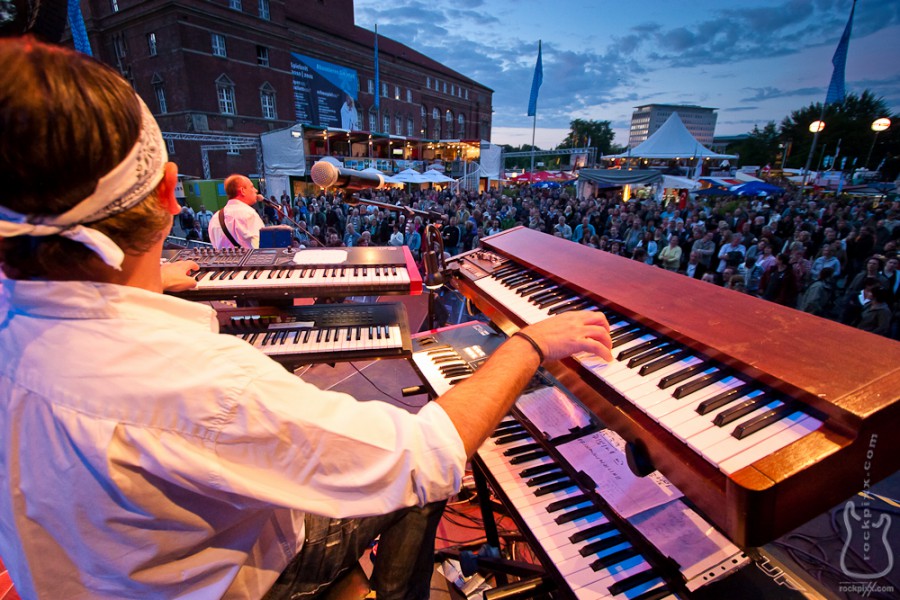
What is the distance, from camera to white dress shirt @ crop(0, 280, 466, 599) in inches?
31.3

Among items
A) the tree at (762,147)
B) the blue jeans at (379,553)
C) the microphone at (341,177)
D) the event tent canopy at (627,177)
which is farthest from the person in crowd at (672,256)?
the tree at (762,147)

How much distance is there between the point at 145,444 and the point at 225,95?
124ft

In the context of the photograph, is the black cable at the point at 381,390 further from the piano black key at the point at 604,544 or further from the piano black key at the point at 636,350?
the piano black key at the point at 636,350

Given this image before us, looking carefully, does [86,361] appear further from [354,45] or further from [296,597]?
Answer: [354,45]

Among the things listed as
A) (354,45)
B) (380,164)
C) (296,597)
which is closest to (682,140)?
(380,164)

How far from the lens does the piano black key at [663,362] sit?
1.45 meters

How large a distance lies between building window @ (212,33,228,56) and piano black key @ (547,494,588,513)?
38.1 m

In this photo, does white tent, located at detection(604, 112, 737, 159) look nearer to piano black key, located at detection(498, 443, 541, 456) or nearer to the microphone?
the microphone

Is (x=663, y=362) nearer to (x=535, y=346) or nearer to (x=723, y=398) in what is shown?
(x=723, y=398)

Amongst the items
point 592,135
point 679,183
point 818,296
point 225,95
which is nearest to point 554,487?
point 818,296

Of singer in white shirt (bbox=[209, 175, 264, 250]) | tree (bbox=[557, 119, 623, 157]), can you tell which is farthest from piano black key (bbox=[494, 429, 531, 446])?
tree (bbox=[557, 119, 623, 157])

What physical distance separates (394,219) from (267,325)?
12110mm

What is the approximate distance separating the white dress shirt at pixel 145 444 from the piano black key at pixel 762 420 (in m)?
0.83

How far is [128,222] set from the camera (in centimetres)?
89
